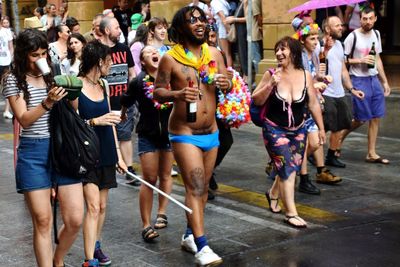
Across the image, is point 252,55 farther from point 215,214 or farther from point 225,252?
point 225,252

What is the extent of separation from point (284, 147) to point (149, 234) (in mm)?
1528

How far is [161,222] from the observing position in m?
7.61

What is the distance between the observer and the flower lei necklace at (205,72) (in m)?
6.54

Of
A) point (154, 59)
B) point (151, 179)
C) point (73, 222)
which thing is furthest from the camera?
point (154, 59)

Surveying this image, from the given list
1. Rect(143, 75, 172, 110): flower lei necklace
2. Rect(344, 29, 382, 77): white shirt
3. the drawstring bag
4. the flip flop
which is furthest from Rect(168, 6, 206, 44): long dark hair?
the flip flop

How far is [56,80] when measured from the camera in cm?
552

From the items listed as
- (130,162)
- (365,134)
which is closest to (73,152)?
(130,162)

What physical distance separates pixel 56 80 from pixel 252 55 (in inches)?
424

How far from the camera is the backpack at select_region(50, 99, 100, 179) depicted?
568 centimetres

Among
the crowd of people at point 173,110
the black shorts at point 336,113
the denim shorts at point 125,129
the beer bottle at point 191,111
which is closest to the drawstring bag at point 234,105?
the crowd of people at point 173,110

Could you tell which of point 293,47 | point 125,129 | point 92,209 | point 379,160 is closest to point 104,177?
point 92,209

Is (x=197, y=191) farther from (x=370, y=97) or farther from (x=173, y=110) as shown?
(x=370, y=97)

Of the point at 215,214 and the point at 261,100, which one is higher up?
the point at 261,100

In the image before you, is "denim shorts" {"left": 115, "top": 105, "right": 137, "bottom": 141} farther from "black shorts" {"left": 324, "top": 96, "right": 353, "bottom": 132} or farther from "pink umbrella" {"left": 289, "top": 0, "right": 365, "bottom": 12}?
"pink umbrella" {"left": 289, "top": 0, "right": 365, "bottom": 12}
